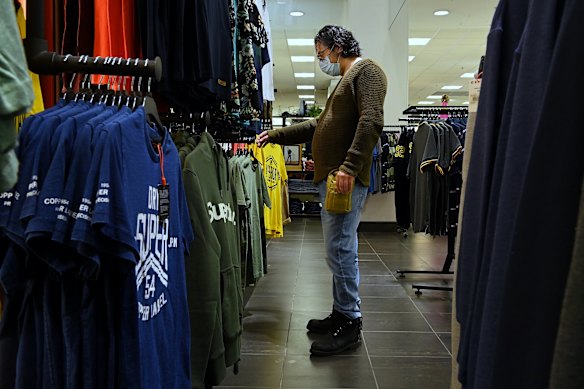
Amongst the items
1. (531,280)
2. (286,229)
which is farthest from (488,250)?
(286,229)

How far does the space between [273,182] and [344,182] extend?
6.87ft

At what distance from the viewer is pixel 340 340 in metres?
2.81

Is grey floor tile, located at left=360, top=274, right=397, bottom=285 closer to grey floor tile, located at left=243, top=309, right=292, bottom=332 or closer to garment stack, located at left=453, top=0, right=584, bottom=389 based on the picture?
grey floor tile, located at left=243, top=309, right=292, bottom=332

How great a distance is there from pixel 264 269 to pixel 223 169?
1440 mm

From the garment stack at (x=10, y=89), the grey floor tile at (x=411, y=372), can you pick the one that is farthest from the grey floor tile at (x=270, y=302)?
the garment stack at (x=10, y=89)

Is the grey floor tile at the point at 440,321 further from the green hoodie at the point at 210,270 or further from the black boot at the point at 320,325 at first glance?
the green hoodie at the point at 210,270

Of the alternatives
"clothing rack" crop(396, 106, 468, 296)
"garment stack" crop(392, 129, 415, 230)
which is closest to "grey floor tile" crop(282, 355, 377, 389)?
"clothing rack" crop(396, 106, 468, 296)

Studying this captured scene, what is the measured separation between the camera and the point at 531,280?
0.65m

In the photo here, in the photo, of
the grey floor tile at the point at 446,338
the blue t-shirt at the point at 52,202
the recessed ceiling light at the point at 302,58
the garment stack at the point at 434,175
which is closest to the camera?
the blue t-shirt at the point at 52,202

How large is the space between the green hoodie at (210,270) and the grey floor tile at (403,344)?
1126mm

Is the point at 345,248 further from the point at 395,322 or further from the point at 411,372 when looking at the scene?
the point at 395,322

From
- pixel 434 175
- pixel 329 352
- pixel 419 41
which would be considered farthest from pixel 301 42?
pixel 329 352

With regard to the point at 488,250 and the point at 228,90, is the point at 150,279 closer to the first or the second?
the point at 488,250

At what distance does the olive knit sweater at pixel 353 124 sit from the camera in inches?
99.9
